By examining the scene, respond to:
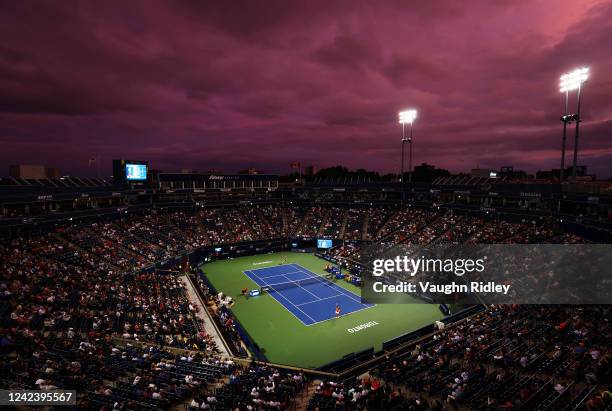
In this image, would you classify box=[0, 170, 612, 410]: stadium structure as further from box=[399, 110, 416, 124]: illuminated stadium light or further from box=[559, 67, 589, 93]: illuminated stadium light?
box=[399, 110, 416, 124]: illuminated stadium light

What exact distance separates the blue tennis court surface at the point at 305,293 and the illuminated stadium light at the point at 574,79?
103 ft

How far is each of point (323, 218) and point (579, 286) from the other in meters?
38.3

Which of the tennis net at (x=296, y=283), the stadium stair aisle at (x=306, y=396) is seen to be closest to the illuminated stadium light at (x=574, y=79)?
the tennis net at (x=296, y=283)

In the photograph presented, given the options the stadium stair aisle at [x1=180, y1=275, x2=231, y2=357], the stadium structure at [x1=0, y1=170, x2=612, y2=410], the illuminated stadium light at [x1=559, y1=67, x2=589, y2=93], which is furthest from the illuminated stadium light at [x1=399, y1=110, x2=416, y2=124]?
the stadium stair aisle at [x1=180, y1=275, x2=231, y2=357]

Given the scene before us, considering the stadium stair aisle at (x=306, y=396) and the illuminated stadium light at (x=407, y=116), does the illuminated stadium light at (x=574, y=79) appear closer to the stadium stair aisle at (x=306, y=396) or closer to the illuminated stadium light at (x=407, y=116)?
the illuminated stadium light at (x=407, y=116)

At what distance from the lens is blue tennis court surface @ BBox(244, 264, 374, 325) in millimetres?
27875

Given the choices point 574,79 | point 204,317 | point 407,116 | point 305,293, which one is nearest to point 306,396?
point 204,317

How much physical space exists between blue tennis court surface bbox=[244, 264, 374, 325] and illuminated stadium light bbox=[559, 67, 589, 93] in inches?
1231

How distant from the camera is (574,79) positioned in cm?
3250

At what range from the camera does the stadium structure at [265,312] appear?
540 inches

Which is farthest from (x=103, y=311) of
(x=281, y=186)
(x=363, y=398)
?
(x=281, y=186)

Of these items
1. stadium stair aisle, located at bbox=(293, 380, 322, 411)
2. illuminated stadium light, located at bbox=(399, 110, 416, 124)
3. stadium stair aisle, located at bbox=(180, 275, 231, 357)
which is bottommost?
stadium stair aisle, located at bbox=(180, 275, 231, 357)

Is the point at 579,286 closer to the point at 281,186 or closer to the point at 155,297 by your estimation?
the point at 155,297

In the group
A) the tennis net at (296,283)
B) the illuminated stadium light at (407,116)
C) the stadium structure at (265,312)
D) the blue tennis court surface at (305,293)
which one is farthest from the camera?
the illuminated stadium light at (407,116)
